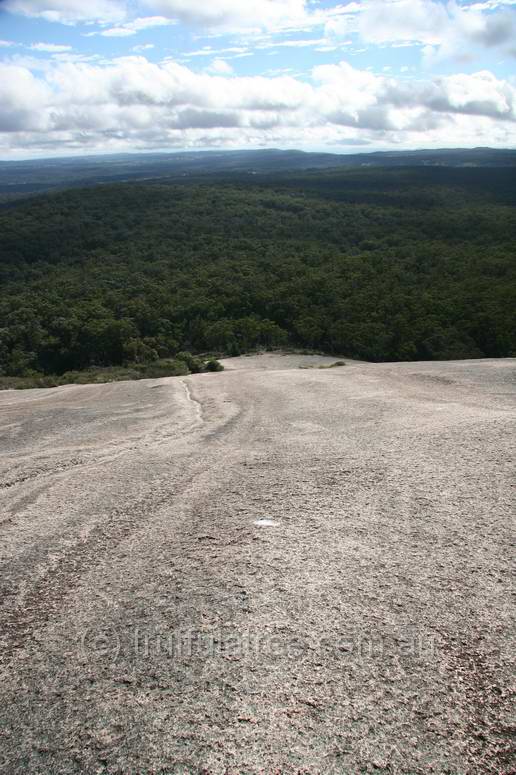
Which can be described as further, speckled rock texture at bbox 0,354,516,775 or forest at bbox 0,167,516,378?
forest at bbox 0,167,516,378

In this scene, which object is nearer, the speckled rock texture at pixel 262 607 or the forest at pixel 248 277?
the speckled rock texture at pixel 262 607

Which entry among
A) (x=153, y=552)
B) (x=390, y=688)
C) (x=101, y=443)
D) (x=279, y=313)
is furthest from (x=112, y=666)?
(x=279, y=313)

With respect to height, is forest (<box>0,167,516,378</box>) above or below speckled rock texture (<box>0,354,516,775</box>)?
below

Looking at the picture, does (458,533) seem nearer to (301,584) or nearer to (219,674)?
(301,584)

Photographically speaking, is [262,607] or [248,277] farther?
[248,277]

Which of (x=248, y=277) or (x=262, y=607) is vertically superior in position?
(x=262, y=607)
